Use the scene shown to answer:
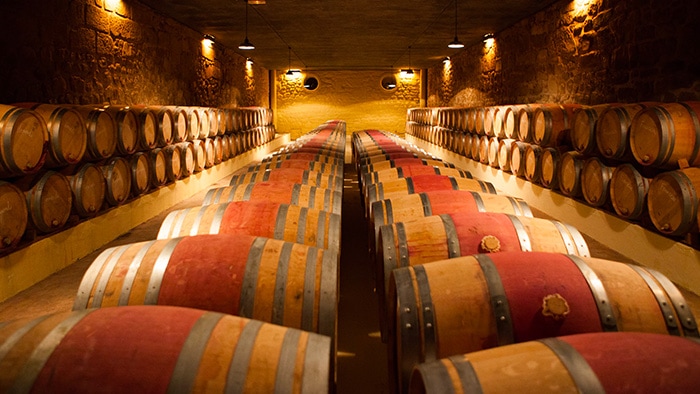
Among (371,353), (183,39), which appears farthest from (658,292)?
(183,39)

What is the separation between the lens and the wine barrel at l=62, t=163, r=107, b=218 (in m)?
4.82

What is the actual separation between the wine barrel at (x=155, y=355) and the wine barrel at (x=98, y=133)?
13.3 feet

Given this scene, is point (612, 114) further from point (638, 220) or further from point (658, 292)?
point (658, 292)

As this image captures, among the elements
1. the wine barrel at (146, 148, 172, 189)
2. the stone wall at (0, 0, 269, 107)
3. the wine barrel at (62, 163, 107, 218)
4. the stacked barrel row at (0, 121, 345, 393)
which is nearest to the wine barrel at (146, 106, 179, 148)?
the wine barrel at (146, 148, 172, 189)

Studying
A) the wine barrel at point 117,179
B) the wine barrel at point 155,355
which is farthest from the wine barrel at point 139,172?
the wine barrel at point 155,355

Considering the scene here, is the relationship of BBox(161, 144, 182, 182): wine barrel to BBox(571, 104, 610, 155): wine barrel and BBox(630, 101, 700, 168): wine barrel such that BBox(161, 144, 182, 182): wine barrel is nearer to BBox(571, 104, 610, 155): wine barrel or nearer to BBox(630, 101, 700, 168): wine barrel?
BBox(571, 104, 610, 155): wine barrel

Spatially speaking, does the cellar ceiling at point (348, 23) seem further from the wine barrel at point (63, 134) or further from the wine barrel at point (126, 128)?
the wine barrel at point (63, 134)

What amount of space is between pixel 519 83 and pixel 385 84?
40.0ft

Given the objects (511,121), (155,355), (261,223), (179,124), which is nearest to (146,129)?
(179,124)

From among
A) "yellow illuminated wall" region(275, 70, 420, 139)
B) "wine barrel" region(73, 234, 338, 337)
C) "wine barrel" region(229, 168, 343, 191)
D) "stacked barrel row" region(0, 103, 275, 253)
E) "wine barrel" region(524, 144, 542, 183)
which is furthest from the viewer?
"yellow illuminated wall" region(275, 70, 420, 139)

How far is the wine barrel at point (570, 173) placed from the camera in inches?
234

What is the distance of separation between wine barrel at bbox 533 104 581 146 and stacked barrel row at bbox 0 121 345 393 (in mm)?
4113

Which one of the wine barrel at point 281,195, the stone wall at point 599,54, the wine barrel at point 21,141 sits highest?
the stone wall at point 599,54

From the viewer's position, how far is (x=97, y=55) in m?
7.77
